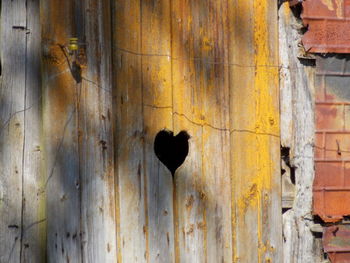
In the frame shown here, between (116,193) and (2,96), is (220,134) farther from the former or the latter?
(2,96)

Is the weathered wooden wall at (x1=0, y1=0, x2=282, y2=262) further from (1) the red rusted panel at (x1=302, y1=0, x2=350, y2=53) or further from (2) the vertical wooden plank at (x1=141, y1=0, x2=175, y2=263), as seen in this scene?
(1) the red rusted panel at (x1=302, y1=0, x2=350, y2=53)

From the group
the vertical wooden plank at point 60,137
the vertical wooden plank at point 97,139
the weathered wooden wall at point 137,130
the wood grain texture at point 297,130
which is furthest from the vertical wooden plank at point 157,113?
the wood grain texture at point 297,130

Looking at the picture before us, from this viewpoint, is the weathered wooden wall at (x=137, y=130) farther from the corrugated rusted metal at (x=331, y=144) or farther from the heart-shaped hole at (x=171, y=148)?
the corrugated rusted metal at (x=331, y=144)

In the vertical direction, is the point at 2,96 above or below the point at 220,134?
above

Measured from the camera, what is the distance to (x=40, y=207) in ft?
9.66

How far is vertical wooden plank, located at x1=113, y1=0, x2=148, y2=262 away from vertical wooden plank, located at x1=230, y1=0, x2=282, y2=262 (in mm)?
452

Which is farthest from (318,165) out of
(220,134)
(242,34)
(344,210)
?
(242,34)

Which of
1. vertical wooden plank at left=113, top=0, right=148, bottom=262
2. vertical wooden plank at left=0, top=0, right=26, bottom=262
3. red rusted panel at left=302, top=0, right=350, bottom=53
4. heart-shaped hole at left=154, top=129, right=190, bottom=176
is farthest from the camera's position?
red rusted panel at left=302, top=0, right=350, bottom=53

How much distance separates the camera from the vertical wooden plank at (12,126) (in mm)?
2891

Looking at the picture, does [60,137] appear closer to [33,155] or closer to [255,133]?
[33,155]

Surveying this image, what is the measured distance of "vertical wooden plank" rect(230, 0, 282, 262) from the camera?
10.5 ft

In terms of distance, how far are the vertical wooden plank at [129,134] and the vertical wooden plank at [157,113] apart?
0.03 meters

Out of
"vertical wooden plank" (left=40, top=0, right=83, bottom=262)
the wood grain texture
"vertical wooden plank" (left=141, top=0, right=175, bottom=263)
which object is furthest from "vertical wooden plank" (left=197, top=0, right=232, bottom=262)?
"vertical wooden plank" (left=40, top=0, right=83, bottom=262)

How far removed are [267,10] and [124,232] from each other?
1.24 metres
